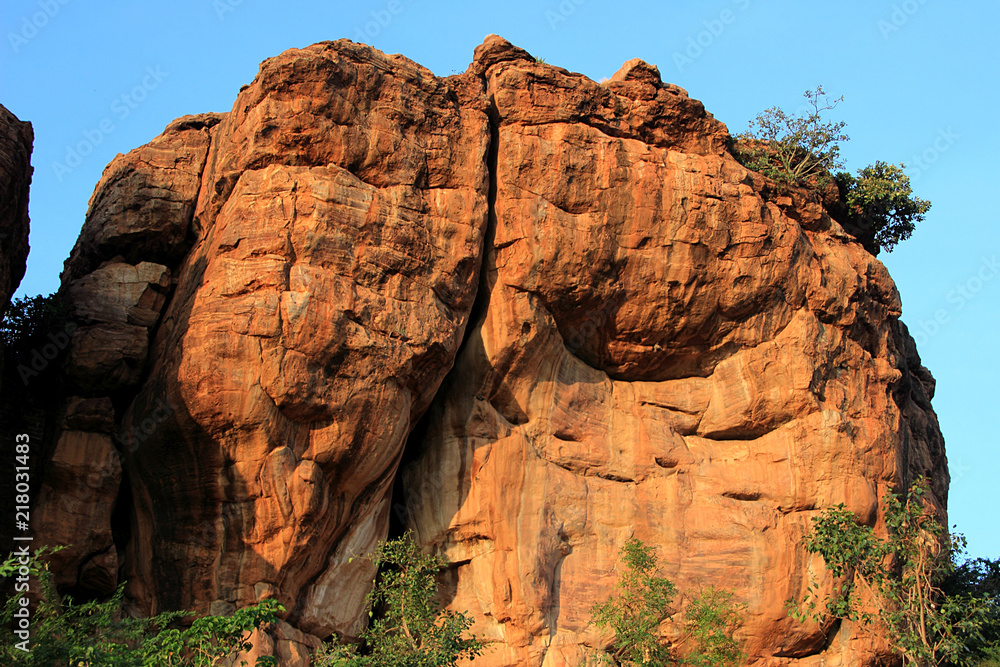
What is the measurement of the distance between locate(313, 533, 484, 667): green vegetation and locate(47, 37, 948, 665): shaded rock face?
2.38 ft

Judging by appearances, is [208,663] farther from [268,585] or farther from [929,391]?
[929,391]

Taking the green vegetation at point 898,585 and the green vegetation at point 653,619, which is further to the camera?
the green vegetation at point 653,619

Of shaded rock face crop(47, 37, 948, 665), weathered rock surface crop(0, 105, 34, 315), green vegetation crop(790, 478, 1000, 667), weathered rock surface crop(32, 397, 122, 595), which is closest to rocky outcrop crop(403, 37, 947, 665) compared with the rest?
shaded rock face crop(47, 37, 948, 665)

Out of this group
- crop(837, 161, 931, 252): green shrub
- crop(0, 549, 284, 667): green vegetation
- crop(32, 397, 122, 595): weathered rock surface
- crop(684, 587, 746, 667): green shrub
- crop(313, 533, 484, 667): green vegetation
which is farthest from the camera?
crop(837, 161, 931, 252): green shrub

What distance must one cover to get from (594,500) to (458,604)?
3822 millimetres

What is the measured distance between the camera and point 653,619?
19.8 meters

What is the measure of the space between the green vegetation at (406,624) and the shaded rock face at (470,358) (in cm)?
73

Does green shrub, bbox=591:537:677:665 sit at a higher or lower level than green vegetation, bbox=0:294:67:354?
lower

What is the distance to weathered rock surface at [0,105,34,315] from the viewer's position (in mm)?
18234

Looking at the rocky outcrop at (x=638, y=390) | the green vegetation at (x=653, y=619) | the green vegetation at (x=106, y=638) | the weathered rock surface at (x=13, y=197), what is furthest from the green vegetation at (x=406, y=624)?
the weathered rock surface at (x=13, y=197)

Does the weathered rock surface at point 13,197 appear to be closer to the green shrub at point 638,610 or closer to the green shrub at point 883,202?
the green shrub at point 638,610

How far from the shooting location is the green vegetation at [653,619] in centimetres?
1959

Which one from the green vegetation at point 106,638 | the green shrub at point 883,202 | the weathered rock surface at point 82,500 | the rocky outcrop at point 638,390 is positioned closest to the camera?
the green vegetation at point 106,638

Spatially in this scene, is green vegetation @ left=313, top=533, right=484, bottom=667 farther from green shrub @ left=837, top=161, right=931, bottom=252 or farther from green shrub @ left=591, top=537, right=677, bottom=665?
green shrub @ left=837, top=161, right=931, bottom=252
